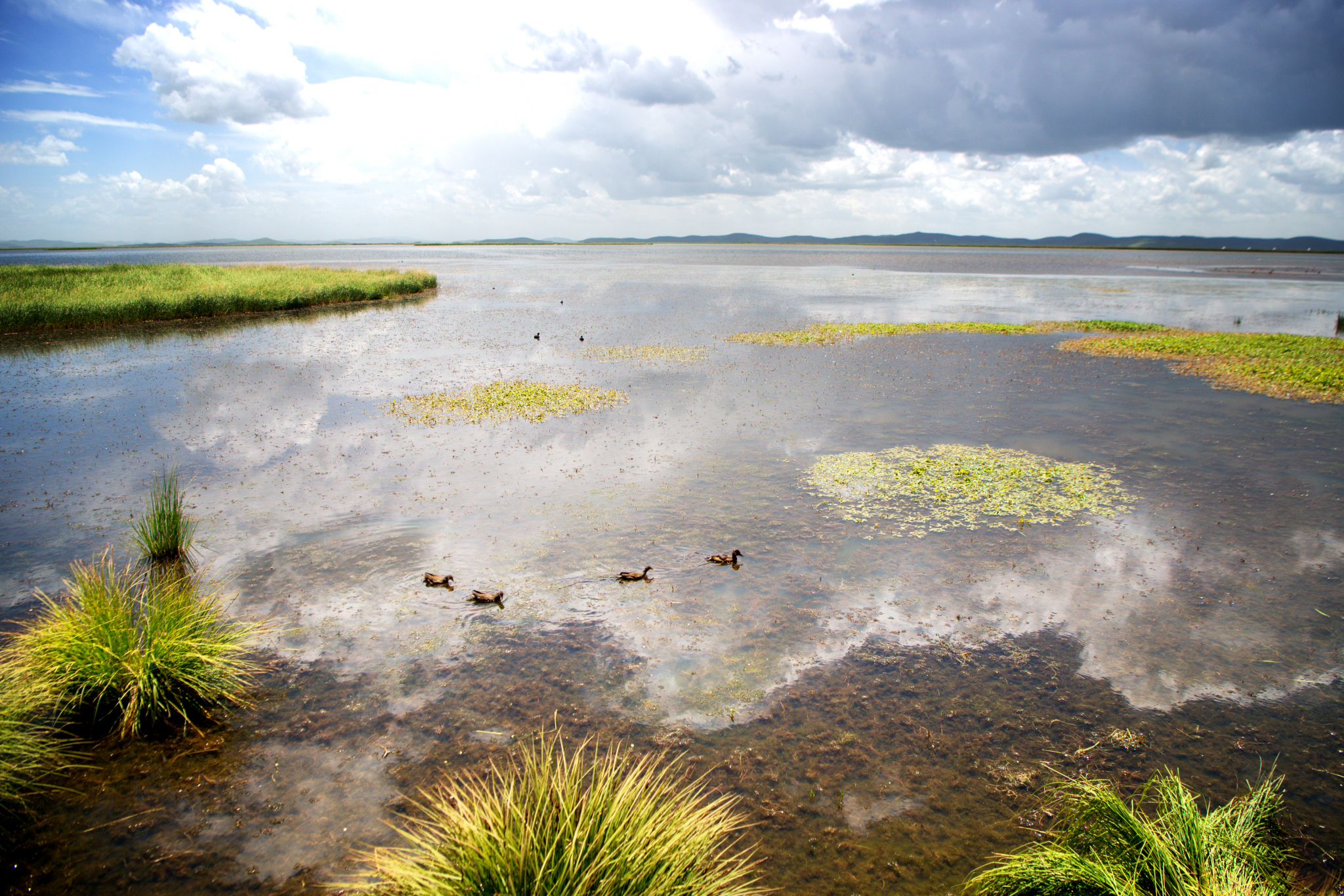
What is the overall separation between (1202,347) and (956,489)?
81.0ft

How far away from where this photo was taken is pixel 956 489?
12.9 metres

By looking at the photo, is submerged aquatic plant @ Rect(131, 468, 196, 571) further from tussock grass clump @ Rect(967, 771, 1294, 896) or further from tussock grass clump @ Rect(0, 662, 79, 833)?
tussock grass clump @ Rect(967, 771, 1294, 896)

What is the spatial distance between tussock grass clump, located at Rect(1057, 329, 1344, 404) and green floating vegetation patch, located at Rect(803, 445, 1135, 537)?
526 inches

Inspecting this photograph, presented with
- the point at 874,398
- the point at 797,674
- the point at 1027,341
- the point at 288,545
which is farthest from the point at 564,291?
the point at 797,674

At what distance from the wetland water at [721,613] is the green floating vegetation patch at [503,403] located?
800 millimetres

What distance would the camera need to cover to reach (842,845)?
5.46m

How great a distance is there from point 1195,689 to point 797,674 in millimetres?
4285

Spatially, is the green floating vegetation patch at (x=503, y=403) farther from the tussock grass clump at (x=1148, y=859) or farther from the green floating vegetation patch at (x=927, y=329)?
the tussock grass clump at (x=1148, y=859)

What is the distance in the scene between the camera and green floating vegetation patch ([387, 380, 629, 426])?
721 inches

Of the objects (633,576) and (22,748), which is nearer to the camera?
(22,748)

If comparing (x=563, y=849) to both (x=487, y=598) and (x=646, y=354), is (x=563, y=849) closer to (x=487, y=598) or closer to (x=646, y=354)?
(x=487, y=598)

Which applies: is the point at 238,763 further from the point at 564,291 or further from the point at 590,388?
the point at 564,291

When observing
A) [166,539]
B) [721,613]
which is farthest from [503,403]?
[721,613]

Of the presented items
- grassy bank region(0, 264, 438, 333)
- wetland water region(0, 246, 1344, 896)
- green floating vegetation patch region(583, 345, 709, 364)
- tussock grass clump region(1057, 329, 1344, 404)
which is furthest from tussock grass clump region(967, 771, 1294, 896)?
grassy bank region(0, 264, 438, 333)
